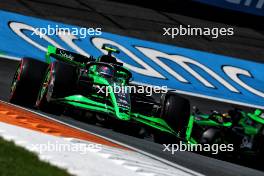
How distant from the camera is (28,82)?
1181 cm

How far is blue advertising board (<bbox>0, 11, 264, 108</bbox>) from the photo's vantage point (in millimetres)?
17297

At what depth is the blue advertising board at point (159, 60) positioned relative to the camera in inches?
681

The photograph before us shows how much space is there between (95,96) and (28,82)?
1.25 metres

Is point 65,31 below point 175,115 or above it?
above

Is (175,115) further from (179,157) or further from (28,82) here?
(28,82)

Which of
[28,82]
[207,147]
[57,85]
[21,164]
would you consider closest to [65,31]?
[28,82]

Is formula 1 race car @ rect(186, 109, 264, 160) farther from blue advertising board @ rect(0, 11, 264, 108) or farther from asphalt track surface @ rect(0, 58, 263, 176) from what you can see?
blue advertising board @ rect(0, 11, 264, 108)

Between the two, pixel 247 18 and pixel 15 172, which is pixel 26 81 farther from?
pixel 247 18

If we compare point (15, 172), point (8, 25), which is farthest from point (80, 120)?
point (8, 25)

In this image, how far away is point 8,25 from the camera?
18219 millimetres

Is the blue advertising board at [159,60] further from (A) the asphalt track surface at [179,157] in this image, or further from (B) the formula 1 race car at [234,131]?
(A) the asphalt track surface at [179,157]

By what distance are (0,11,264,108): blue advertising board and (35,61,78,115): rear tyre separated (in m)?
5.41

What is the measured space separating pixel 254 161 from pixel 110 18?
10688mm

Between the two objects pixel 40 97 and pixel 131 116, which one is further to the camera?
pixel 40 97
